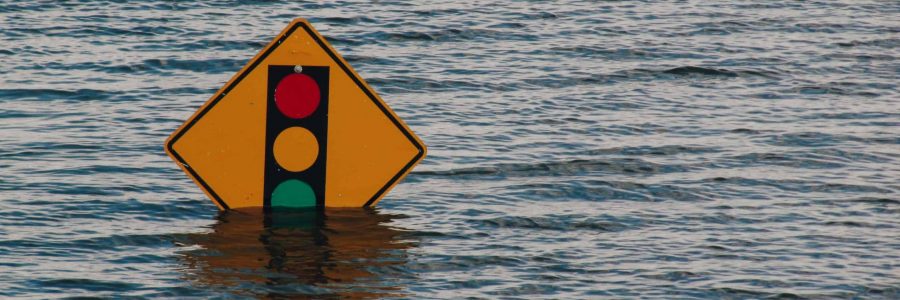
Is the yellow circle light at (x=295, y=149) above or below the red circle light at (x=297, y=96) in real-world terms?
below

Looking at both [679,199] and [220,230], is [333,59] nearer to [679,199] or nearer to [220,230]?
[220,230]

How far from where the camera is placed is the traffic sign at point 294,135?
9164mm

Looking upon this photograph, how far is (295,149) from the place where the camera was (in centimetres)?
927

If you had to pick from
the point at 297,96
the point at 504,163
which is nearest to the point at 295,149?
the point at 297,96

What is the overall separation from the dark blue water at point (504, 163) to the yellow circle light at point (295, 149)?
1.19 ft

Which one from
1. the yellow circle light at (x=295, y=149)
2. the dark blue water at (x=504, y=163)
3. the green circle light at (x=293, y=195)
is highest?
the yellow circle light at (x=295, y=149)

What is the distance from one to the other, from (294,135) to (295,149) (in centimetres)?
9

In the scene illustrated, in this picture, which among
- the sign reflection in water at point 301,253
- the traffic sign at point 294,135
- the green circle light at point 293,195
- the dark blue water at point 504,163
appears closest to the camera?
the sign reflection in water at point 301,253

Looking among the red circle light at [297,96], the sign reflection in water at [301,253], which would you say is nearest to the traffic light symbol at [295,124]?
the red circle light at [297,96]

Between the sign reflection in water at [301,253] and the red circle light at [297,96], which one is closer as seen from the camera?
the sign reflection in water at [301,253]

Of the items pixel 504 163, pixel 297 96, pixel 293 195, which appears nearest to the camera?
pixel 297 96

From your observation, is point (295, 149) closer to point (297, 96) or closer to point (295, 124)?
point (295, 124)

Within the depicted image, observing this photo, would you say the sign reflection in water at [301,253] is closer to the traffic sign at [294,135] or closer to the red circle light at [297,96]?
the traffic sign at [294,135]

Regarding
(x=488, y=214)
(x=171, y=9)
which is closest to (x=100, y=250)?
(x=488, y=214)
